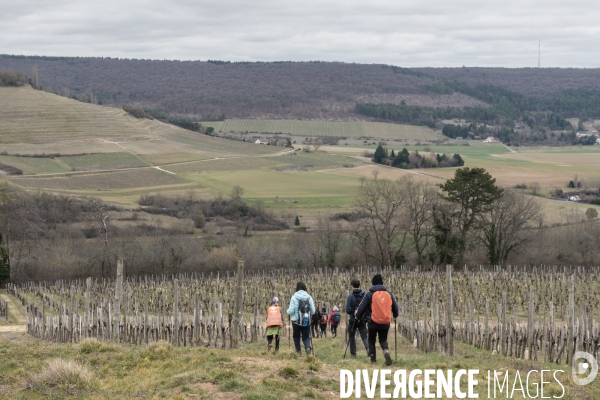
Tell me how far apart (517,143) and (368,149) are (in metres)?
40.4

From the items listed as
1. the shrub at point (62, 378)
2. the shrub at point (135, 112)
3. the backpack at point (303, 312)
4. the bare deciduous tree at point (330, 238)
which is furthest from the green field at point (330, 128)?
the shrub at point (62, 378)

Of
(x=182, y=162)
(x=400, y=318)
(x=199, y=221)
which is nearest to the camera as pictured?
(x=400, y=318)

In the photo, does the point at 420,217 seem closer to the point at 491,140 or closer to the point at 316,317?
the point at 316,317

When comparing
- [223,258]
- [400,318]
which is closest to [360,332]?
[400,318]

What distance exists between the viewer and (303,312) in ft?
49.6

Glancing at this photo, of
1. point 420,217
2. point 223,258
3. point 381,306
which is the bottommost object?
point 223,258

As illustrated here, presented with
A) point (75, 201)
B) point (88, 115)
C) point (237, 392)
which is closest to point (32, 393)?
point (237, 392)

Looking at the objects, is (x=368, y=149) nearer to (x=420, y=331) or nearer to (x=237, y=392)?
(x=420, y=331)

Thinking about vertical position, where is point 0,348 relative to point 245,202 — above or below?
above

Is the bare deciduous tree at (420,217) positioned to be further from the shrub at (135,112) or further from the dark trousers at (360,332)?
the shrub at (135,112)

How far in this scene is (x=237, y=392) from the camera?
10.8 meters

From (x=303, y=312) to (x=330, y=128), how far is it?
14228 centimetres

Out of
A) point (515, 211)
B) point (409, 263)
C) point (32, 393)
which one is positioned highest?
point (32, 393)

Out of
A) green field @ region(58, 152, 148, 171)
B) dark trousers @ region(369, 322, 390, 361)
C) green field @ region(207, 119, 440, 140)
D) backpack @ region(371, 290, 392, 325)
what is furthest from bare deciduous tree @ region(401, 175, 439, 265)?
green field @ region(207, 119, 440, 140)
